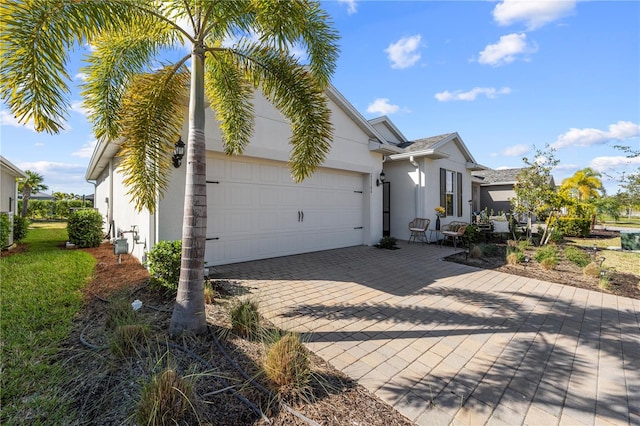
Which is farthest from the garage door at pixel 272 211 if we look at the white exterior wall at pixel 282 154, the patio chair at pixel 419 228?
the patio chair at pixel 419 228

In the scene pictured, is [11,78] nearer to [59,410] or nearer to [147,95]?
[147,95]

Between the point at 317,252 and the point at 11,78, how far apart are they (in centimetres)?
740

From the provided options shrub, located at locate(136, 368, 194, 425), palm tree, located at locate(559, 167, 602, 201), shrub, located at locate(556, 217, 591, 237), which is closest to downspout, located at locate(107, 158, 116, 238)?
shrub, located at locate(136, 368, 194, 425)

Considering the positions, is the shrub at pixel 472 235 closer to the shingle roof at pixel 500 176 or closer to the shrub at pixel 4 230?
the shingle roof at pixel 500 176

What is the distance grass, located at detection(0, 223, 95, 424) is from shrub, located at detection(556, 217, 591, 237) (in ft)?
63.6

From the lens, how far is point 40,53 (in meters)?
2.67

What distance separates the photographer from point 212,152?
652 centimetres

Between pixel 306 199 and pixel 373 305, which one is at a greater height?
pixel 306 199

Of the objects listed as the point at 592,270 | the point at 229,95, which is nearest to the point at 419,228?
the point at 592,270

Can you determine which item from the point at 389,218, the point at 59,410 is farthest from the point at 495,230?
the point at 59,410

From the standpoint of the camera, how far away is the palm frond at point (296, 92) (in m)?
4.47

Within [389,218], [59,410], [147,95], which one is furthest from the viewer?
[389,218]

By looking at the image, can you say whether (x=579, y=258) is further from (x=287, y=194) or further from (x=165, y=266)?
(x=165, y=266)

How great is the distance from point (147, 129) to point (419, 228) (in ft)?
33.2
